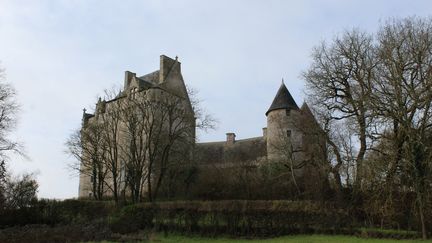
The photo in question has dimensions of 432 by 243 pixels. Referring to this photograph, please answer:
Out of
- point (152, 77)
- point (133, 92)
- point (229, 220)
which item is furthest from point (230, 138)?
point (229, 220)

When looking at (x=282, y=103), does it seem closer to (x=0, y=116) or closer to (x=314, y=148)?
(x=314, y=148)

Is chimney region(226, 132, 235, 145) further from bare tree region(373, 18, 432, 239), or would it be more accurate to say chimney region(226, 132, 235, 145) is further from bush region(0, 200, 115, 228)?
bare tree region(373, 18, 432, 239)

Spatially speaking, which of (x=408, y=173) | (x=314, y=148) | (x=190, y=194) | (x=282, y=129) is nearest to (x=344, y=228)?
(x=408, y=173)

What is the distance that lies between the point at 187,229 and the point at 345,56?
1644cm

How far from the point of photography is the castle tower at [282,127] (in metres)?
39.4

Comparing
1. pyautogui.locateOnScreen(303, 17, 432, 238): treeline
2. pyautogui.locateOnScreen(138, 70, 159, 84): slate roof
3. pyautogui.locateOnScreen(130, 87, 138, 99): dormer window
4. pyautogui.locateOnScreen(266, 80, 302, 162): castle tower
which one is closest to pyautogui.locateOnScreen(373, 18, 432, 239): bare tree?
pyautogui.locateOnScreen(303, 17, 432, 238): treeline

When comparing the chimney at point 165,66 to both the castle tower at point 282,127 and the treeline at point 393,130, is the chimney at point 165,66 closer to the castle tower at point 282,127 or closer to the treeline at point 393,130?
the castle tower at point 282,127

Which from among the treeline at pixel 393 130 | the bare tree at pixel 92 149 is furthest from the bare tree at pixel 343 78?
the bare tree at pixel 92 149

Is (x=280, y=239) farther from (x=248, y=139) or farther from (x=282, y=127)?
(x=248, y=139)

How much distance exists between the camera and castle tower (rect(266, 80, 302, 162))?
39.4m

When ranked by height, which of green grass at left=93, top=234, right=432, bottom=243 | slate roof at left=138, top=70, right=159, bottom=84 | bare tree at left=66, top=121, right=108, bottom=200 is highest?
slate roof at left=138, top=70, right=159, bottom=84

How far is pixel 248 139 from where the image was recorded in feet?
168

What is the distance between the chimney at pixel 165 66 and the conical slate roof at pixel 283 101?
1125 cm

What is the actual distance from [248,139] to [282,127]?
1004 cm
